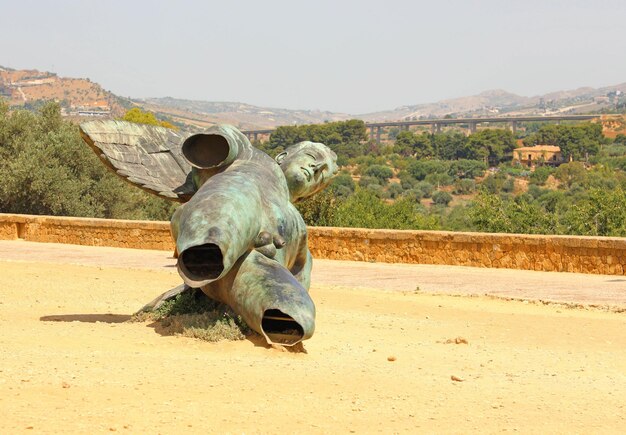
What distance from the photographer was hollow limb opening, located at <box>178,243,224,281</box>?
752 centimetres

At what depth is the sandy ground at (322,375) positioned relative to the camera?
232 inches

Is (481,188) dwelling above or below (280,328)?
below

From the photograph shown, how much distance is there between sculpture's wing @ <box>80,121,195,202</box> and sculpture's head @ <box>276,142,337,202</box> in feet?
2.89

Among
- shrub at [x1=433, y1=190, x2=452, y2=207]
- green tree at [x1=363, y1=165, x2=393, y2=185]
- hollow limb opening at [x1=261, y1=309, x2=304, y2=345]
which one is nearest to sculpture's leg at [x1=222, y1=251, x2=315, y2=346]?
hollow limb opening at [x1=261, y1=309, x2=304, y2=345]

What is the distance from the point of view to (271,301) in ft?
25.0

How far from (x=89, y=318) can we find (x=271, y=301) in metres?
2.85

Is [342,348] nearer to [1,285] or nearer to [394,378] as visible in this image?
[394,378]

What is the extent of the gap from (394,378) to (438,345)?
6.10ft

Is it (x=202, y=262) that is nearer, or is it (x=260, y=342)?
(x=202, y=262)

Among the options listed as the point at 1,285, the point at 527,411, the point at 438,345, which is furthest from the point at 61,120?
the point at 527,411

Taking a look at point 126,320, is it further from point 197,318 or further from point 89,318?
point 197,318

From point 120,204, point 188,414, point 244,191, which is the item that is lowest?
point 120,204

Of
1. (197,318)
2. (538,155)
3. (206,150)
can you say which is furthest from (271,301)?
(538,155)

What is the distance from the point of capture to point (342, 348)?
840 centimetres
